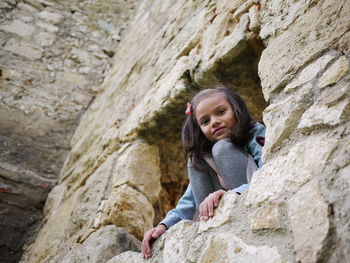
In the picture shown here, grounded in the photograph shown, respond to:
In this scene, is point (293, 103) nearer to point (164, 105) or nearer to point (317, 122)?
point (317, 122)

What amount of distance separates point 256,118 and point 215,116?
0.55 m

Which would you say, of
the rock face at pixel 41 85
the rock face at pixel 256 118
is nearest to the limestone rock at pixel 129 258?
the rock face at pixel 256 118

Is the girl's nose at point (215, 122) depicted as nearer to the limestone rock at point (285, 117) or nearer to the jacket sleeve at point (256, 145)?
the jacket sleeve at point (256, 145)

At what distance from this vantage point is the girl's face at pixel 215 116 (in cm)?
152

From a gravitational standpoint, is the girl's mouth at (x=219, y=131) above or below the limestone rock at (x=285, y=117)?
below

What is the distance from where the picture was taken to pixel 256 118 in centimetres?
202

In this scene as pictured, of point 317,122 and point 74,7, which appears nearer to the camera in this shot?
point 317,122

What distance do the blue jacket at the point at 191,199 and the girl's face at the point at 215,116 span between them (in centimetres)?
12

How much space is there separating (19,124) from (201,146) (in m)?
2.10

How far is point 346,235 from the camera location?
0.64 meters

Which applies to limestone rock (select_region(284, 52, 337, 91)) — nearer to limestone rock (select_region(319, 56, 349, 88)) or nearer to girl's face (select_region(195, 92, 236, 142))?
limestone rock (select_region(319, 56, 349, 88))

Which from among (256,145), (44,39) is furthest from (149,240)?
(44,39)

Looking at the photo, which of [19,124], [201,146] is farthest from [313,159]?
[19,124]

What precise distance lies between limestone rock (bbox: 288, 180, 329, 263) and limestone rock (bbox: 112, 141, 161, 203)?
1.28m
